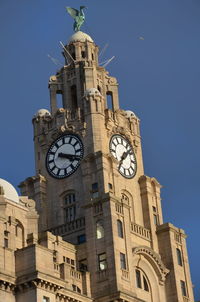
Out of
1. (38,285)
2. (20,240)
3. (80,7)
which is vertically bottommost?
(38,285)

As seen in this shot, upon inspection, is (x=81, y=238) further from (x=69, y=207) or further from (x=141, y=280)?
(x=141, y=280)

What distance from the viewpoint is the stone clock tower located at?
3499 inches

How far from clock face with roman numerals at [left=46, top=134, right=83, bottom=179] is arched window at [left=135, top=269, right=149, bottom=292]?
41.5 feet

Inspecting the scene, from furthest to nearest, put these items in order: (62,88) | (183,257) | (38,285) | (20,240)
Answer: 1. (62,88)
2. (183,257)
3. (20,240)
4. (38,285)

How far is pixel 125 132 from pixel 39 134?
906 centimetres

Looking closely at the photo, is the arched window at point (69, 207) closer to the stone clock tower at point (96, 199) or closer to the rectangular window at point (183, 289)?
the stone clock tower at point (96, 199)

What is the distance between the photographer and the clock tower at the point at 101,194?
3533 inches

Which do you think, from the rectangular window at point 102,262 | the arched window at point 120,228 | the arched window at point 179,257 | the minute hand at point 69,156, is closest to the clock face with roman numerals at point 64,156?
the minute hand at point 69,156

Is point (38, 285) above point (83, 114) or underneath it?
underneath

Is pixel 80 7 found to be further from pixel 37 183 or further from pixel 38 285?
pixel 38 285

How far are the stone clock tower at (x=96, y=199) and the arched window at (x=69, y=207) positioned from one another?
0.33 ft

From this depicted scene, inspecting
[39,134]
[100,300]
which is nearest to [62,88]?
[39,134]

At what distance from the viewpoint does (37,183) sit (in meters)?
99.6

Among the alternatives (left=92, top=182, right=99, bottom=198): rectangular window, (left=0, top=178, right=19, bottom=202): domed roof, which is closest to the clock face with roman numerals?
(left=92, top=182, right=99, bottom=198): rectangular window
